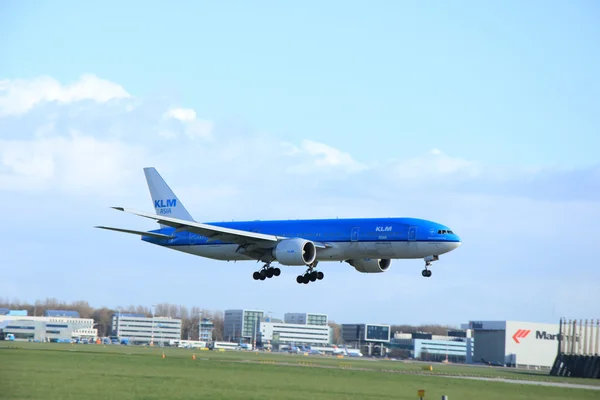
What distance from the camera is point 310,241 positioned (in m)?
65.2

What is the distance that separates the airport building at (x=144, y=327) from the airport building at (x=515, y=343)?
62557 mm

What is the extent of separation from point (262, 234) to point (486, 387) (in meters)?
28.5

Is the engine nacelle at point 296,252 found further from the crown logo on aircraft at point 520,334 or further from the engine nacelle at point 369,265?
Result: the crown logo on aircraft at point 520,334

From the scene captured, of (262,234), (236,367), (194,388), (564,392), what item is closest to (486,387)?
(564,392)

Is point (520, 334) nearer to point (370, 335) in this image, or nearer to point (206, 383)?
point (370, 335)

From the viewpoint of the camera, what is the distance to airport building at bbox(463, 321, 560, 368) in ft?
407

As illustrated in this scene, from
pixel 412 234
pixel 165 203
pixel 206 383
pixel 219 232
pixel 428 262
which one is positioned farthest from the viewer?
pixel 165 203

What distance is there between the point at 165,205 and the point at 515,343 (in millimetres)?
66038

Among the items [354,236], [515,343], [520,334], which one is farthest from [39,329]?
[354,236]

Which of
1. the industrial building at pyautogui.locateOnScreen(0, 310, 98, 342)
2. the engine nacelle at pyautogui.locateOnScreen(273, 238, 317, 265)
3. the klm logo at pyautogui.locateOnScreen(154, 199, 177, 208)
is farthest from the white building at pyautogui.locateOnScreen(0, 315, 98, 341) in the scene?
the engine nacelle at pyautogui.locateOnScreen(273, 238, 317, 265)

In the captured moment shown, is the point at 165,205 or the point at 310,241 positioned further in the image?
the point at 165,205

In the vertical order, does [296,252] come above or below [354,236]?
below

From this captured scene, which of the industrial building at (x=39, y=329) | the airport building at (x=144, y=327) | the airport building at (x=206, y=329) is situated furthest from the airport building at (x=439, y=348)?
the industrial building at (x=39, y=329)

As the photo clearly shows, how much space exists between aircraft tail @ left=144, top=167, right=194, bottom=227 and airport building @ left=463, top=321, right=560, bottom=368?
2423 inches
